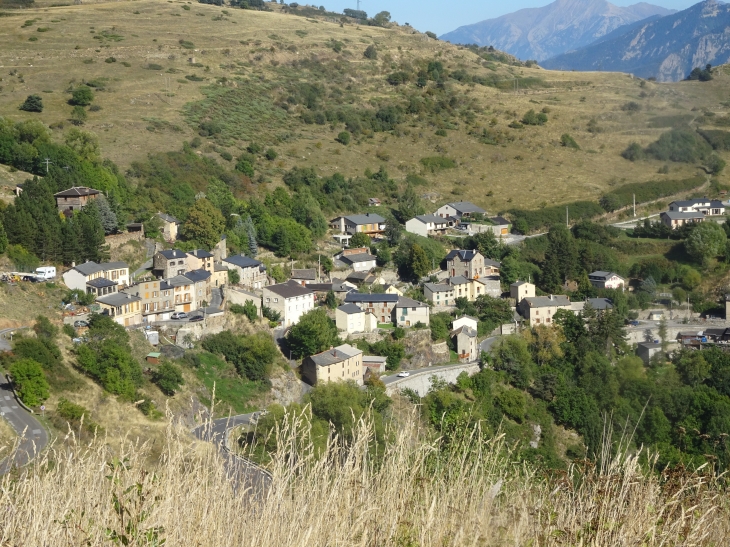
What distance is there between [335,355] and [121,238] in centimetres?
544

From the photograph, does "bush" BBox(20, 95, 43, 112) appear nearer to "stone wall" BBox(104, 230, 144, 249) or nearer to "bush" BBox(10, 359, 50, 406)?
"stone wall" BBox(104, 230, 144, 249)

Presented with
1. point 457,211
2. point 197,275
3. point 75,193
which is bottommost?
point 197,275

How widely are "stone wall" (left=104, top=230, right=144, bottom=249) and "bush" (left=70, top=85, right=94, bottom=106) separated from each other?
9.70 metres

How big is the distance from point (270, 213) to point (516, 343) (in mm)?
7387

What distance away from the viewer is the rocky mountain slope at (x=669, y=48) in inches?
2088

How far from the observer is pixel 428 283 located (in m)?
20.3

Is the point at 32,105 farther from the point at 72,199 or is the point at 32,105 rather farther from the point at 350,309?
the point at 350,309

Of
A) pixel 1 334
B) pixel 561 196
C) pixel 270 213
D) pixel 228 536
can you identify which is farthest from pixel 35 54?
pixel 228 536

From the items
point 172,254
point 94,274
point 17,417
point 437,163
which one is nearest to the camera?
point 17,417

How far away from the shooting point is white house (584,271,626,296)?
21.8 metres

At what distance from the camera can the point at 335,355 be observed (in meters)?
16.1

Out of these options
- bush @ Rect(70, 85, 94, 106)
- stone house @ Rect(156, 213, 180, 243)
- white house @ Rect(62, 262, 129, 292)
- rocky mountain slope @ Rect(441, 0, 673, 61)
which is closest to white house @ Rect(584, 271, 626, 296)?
stone house @ Rect(156, 213, 180, 243)

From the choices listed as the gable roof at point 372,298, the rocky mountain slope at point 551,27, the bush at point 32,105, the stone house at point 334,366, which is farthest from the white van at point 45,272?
the rocky mountain slope at point 551,27

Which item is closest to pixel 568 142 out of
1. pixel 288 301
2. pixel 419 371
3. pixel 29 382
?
pixel 419 371
